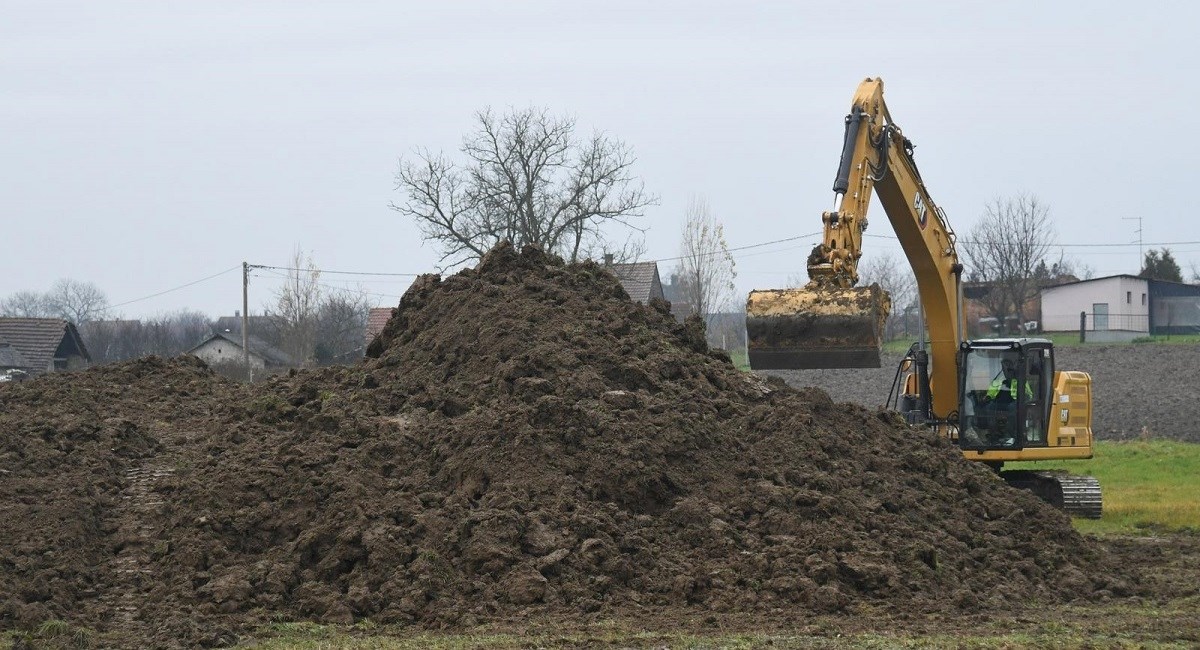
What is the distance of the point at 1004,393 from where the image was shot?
48.4 ft

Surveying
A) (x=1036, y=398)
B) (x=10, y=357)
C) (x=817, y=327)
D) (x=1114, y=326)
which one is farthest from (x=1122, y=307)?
(x=817, y=327)

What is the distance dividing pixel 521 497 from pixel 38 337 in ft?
102

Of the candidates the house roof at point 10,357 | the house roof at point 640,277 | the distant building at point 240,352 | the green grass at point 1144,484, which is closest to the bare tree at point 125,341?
the distant building at point 240,352

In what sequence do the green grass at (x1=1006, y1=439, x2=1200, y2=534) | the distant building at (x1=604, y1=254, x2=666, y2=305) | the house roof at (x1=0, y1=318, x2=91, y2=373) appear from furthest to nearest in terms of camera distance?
the distant building at (x1=604, y1=254, x2=666, y2=305) → the house roof at (x1=0, y1=318, x2=91, y2=373) → the green grass at (x1=1006, y1=439, x2=1200, y2=534)

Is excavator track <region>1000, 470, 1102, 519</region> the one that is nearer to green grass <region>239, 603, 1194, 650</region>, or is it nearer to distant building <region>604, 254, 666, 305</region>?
green grass <region>239, 603, 1194, 650</region>

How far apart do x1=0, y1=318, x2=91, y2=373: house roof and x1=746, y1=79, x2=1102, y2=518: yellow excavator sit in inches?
1102

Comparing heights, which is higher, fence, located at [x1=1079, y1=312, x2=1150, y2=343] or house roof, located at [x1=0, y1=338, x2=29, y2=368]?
fence, located at [x1=1079, y1=312, x2=1150, y2=343]

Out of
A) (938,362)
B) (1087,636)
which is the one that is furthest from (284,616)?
(938,362)

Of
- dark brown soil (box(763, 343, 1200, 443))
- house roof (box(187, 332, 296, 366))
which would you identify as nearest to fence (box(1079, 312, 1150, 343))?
dark brown soil (box(763, 343, 1200, 443))

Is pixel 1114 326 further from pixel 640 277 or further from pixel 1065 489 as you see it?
pixel 1065 489

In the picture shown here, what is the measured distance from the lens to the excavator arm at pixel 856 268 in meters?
12.0

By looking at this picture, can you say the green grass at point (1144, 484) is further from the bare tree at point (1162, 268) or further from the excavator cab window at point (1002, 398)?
the bare tree at point (1162, 268)

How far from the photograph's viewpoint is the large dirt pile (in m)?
9.16

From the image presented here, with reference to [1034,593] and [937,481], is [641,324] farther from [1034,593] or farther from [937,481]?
[1034,593]
